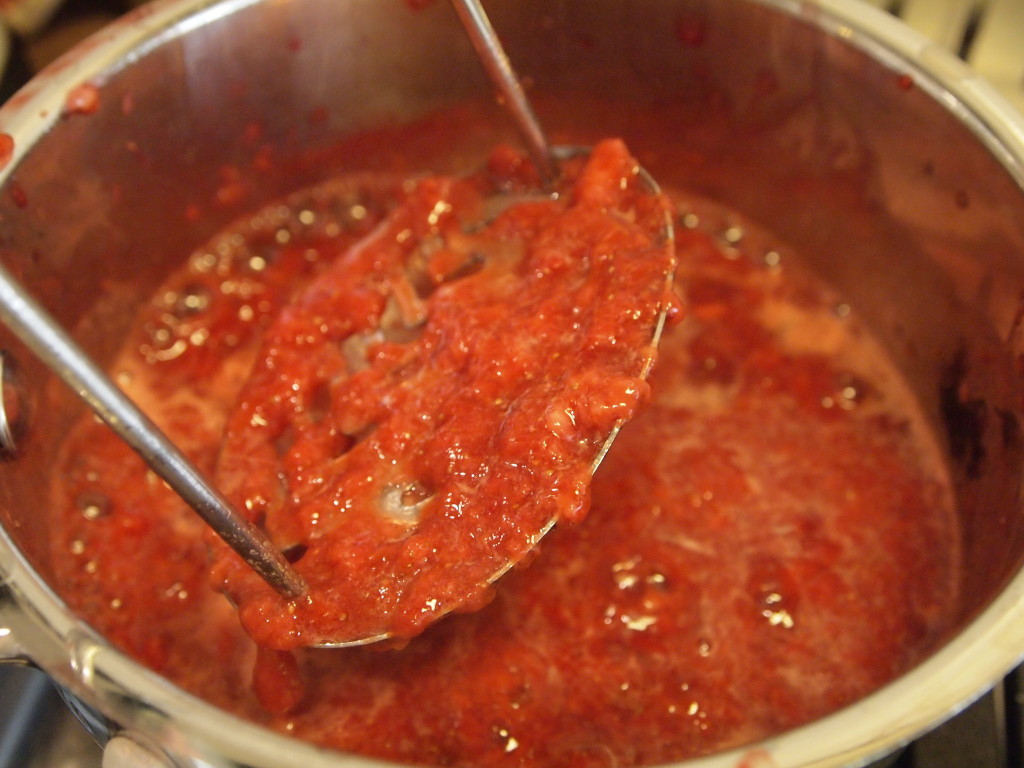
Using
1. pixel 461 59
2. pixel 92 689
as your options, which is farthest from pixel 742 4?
pixel 92 689

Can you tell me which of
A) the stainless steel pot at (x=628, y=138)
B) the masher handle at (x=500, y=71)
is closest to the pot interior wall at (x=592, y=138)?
the stainless steel pot at (x=628, y=138)

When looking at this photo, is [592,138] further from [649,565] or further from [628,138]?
[649,565]

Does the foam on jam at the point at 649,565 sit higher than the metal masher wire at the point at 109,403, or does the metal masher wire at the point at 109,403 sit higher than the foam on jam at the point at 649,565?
the metal masher wire at the point at 109,403

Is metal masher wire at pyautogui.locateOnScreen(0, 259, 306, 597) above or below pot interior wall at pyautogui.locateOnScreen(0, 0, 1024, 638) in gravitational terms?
above

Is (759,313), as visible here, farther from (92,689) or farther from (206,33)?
(92,689)

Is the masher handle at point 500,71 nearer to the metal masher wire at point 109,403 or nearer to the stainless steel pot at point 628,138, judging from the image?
the stainless steel pot at point 628,138

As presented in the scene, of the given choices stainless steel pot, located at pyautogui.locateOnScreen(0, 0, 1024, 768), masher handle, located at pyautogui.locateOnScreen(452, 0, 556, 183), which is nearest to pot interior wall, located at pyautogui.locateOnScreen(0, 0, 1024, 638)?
stainless steel pot, located at pyautogui.locateOnScreen(0, 0, 1024, 768)

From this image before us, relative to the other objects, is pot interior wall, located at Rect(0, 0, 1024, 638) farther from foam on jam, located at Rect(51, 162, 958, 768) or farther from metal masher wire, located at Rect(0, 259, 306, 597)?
metal masher wire, located at Rect(0, 259, 306, 597)
